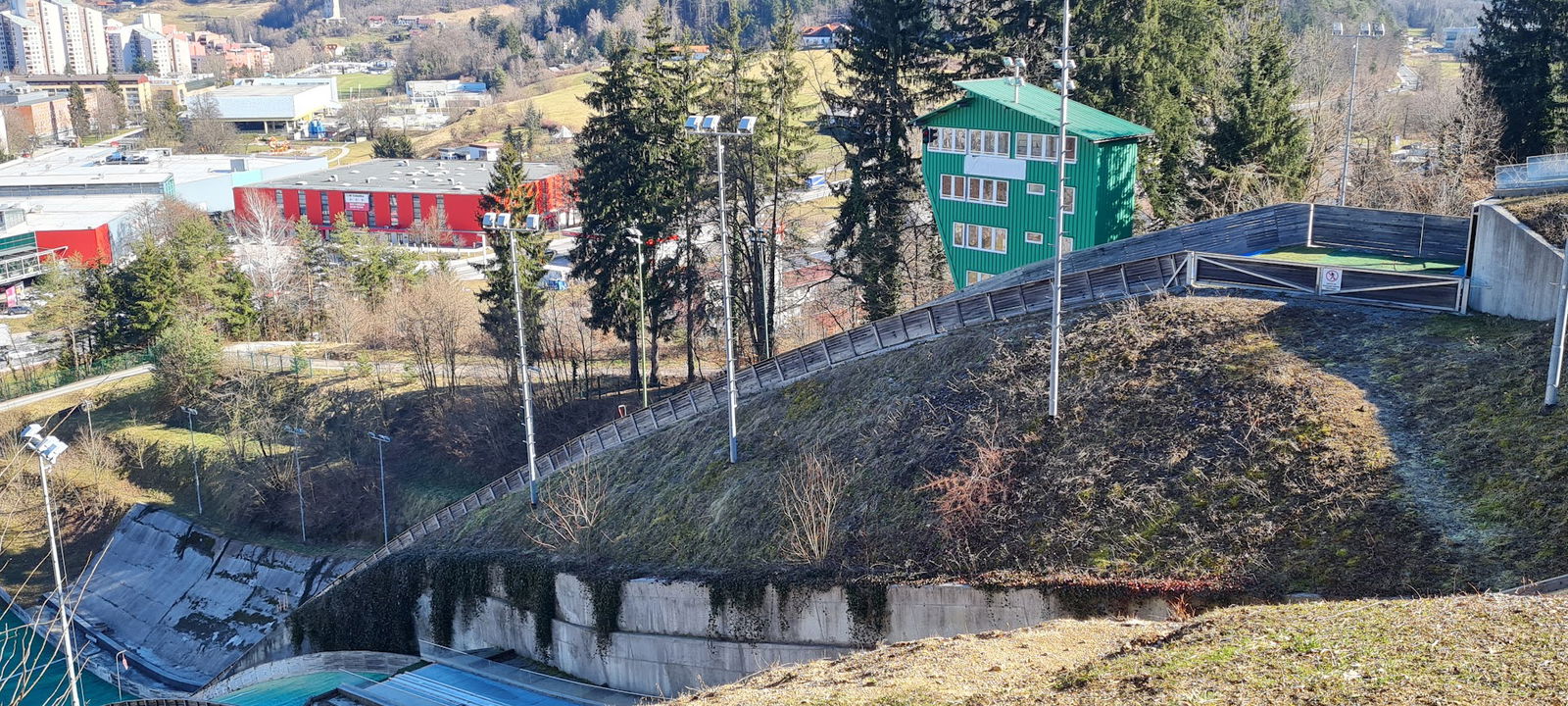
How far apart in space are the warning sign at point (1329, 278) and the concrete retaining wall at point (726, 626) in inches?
384

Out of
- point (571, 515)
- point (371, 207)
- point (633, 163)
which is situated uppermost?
point (633, 163)

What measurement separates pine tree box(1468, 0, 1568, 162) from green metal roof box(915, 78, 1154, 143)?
14.3 metres

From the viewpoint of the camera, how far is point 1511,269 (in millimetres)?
23703

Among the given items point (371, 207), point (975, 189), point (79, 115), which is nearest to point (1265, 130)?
point (975, 189)

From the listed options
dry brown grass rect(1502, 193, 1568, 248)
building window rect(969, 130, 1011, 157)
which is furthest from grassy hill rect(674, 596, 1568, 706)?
building window rect(969, 130, 1011, 157)

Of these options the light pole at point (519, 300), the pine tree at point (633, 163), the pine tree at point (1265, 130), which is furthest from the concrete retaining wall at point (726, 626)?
the pine tree at point (1265, 130)

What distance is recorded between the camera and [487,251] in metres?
89.1

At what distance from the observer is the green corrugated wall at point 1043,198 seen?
3475 centimetres

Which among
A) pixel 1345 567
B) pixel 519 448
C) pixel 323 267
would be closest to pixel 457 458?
pixel 519 448

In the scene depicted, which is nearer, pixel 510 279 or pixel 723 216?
pixel 723 216

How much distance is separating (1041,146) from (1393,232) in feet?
31.3

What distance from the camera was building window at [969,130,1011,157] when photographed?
35.8 meters

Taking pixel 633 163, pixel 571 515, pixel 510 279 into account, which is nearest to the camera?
pixel 571 515

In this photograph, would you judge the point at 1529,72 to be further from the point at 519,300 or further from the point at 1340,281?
the point at 519,300
